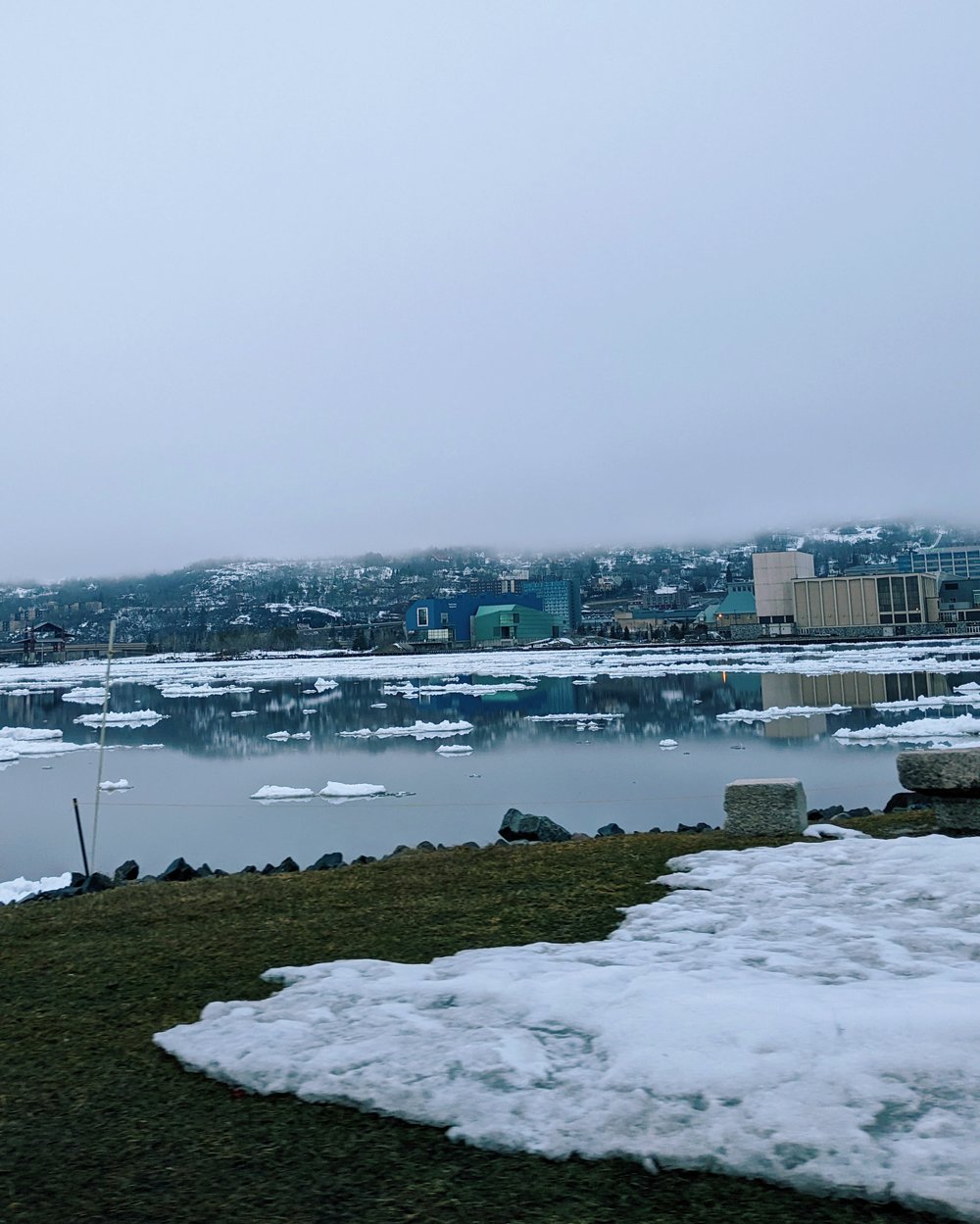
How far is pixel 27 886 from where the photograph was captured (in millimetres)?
11484

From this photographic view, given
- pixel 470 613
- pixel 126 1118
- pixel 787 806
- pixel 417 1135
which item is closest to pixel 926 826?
pixel 787 806

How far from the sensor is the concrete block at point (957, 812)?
8250 millimetres

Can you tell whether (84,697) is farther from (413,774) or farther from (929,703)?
(929,703)

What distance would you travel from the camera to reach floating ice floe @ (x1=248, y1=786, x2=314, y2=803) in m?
18.7

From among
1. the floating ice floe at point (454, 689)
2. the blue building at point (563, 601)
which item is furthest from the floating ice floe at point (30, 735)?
the blue building at point (563, 601)

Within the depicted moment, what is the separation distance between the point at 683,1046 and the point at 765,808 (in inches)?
219

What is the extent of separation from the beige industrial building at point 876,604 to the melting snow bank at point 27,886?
114 m

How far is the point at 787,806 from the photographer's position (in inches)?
348

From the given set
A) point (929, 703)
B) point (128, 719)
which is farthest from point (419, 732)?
point (929, 703)

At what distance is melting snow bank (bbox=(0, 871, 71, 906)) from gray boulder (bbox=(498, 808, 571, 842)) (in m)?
5.02

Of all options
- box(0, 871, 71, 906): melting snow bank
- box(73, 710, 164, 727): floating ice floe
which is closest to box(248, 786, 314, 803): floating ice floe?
box(0, 871, 71, 906): melting snow bank

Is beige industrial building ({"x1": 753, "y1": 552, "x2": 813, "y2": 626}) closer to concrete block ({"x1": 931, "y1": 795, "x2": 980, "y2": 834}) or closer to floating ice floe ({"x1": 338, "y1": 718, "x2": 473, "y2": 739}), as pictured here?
floating ice floe ({"x1": 338, "y1": 718, "x2": 473, "y2": 739})

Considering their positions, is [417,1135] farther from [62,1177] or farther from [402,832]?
[402,832]

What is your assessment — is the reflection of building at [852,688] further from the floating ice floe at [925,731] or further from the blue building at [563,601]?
the blue building at [563,601]
